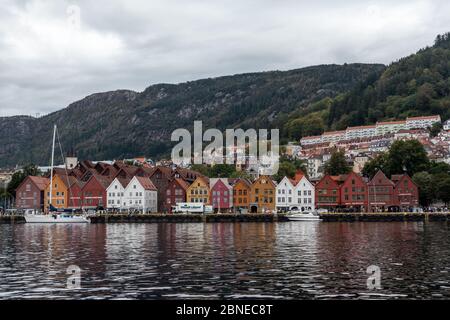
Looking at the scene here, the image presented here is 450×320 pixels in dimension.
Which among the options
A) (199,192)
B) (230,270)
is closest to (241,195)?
(199,192)

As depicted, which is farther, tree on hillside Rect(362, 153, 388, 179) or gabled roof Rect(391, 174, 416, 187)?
tree on hillside Rect(362, 153, 388, 179)

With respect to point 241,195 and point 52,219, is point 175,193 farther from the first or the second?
point 52,219

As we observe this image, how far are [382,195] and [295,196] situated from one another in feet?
59.5

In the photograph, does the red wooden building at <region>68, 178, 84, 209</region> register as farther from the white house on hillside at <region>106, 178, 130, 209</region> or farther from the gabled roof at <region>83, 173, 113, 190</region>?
the white house on hillside at <region>106, 178, 130, 209</region>

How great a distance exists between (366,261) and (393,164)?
11163 cm

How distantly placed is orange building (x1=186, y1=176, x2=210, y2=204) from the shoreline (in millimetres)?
15437

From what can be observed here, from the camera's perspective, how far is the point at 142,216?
387ft

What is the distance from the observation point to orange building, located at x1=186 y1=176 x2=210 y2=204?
13175cm

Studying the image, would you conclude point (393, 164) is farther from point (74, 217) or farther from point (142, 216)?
point (74, 217)

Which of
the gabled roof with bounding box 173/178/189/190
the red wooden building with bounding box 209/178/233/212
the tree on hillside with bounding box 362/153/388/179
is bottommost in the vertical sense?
the red wooden building with bounding box 209/178/233/212

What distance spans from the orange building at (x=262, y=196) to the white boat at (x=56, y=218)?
116ft

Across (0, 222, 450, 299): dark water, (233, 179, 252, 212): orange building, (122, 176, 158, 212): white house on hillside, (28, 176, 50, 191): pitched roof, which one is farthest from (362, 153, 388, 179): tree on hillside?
(0, 222, 450, 299): dark water

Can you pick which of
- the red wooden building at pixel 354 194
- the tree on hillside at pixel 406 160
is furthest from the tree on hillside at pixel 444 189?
the tree on hillside at pixel 406 160
